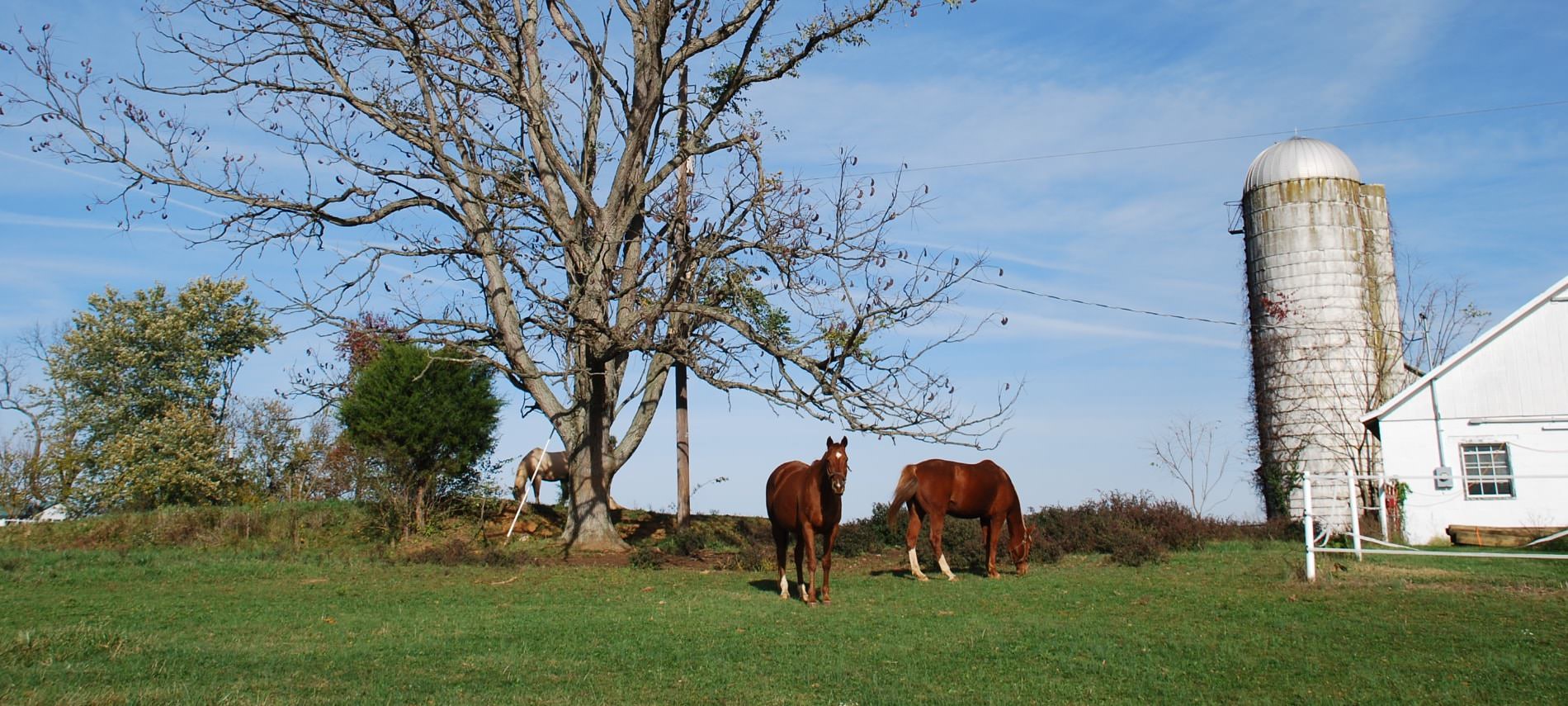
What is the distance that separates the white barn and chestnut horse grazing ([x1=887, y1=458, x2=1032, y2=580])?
434 inches

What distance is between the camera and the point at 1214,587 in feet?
40.8

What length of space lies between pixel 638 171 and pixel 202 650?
40.7 ft

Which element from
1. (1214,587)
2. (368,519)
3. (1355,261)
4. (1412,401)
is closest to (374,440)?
(368,519)

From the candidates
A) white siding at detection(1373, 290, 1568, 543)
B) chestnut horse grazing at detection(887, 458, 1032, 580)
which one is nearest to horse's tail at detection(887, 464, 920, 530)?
chestnut horse grazing at detection(887, 458, 1032, 580)

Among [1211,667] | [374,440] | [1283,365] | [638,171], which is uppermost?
[638,171]

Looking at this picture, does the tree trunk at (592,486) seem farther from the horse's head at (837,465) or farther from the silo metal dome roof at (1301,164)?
the silo metal dome roof at (1301,164)

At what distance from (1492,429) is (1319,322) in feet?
23.1

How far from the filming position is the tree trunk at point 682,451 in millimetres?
19953

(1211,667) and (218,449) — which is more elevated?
(218,449)

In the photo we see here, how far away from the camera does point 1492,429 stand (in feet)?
69.6

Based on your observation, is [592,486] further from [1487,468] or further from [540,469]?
[1487,468]

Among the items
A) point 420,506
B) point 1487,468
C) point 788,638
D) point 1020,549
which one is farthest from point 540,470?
point 1487,468

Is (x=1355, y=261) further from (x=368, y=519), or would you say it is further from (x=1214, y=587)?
(x=368, y=519)

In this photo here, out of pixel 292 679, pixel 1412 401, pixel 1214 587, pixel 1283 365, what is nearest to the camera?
pixel 292 679
